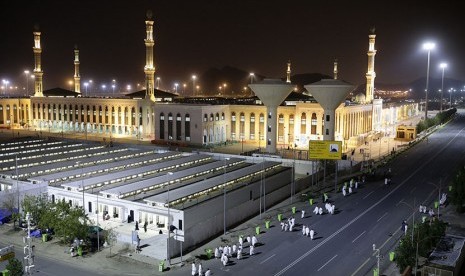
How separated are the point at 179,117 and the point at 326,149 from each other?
39231 mm

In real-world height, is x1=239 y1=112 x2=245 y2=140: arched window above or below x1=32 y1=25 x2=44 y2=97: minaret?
below

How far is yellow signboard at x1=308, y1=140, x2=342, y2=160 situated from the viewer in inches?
2317

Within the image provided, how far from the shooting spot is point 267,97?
2987 inches

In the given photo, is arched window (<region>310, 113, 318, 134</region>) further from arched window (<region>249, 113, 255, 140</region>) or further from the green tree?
the green tree

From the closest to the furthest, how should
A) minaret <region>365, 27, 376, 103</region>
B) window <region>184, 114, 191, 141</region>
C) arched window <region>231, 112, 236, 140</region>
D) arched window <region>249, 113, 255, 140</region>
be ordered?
window <region>184, 114, 191, 141</region>, arched window <region>249, 113, 255, 140</region>, arched window <region>231, 112, 236, 140</region>, minaret <region>365, 27, 376, 103</region>

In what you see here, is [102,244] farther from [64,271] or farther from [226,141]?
[226,141]

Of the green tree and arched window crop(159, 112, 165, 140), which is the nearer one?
the green tree

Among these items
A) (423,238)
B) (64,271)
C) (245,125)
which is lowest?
(64,271)

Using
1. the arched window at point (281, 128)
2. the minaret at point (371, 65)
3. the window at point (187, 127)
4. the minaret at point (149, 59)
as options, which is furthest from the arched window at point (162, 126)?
the minaret at point (371, 65)

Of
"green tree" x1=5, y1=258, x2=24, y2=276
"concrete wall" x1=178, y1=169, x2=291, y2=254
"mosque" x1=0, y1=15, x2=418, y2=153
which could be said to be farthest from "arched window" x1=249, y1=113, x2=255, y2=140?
"green tree" x1=5, y1=258, x2=24, y2=276

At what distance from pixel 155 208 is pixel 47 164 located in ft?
83.0

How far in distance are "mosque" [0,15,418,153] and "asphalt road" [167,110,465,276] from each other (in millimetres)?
20768

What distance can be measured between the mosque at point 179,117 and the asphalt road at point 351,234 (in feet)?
68.1

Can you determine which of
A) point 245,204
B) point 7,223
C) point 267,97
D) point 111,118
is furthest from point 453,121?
point 7,223
